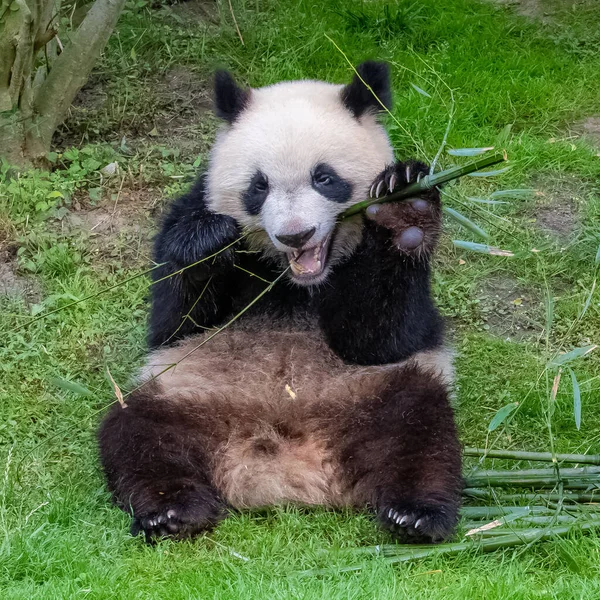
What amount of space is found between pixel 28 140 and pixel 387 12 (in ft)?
9.09

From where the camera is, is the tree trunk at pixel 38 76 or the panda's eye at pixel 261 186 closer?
the panda's eye at pixel 261 186

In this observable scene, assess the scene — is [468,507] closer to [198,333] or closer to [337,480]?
[337,480]

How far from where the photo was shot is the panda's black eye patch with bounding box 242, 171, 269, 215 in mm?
4551

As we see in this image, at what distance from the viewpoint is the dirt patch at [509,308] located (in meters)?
6.06

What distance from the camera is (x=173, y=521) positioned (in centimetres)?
406

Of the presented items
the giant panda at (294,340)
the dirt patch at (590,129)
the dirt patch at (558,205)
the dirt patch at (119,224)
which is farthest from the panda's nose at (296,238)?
the dirt patch at (590,129)

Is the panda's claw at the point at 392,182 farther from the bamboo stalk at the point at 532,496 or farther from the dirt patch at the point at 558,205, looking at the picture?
the dirt patch at the point at 558,205

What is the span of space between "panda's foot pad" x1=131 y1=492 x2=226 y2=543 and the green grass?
0.25ft

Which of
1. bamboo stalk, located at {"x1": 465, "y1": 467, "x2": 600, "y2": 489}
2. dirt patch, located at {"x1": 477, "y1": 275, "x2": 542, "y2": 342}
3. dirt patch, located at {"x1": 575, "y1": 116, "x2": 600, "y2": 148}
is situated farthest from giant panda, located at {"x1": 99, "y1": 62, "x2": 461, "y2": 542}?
dirt patch, located at {"x1": 575, "y1": 116, "x2": 600, "y2": 148}

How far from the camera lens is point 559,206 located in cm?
661

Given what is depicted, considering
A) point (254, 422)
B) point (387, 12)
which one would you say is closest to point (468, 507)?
point (254, 422)

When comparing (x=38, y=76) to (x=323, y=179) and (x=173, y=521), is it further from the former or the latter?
(x=173, y=521)

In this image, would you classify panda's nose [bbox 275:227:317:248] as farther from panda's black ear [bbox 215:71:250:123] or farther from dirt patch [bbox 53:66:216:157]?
dirt patch [bbox 53:66:216:157]

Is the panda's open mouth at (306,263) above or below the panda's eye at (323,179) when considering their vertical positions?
below
